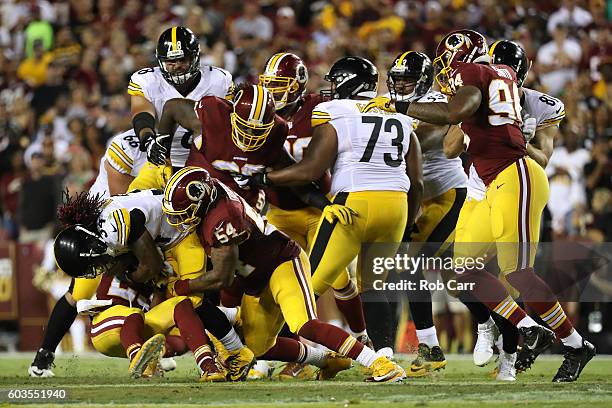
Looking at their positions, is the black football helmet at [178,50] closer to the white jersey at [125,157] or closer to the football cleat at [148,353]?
the white jersey at [125,157]

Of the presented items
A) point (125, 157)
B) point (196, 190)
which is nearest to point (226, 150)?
point (196, 190)

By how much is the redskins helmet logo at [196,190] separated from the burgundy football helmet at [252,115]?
680 millimetres

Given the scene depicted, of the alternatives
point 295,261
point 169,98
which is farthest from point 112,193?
point 295,261

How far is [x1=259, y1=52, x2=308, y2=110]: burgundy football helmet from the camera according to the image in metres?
7.74

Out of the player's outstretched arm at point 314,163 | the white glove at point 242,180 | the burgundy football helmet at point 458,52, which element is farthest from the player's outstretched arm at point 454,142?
the white glove at point 242,180

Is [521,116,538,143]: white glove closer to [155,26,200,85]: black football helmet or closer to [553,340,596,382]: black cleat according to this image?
[553,340,596,382]: black cleat

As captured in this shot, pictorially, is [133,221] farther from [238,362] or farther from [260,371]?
[260,371]

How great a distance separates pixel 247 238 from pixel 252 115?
0.86m

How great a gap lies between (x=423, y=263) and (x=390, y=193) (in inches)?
37.1

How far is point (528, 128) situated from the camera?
7.55 metres

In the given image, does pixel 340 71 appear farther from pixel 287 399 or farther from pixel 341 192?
pixel 287 399

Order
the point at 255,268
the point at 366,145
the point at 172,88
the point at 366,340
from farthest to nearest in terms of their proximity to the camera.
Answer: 1. the point at 172,88
2. the point at 366,340
3. the point at 366,145
4. the point at 255,268

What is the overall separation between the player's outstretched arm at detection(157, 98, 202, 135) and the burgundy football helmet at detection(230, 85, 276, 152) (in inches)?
33.4

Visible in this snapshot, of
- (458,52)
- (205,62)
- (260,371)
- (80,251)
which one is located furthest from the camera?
(205,62)
